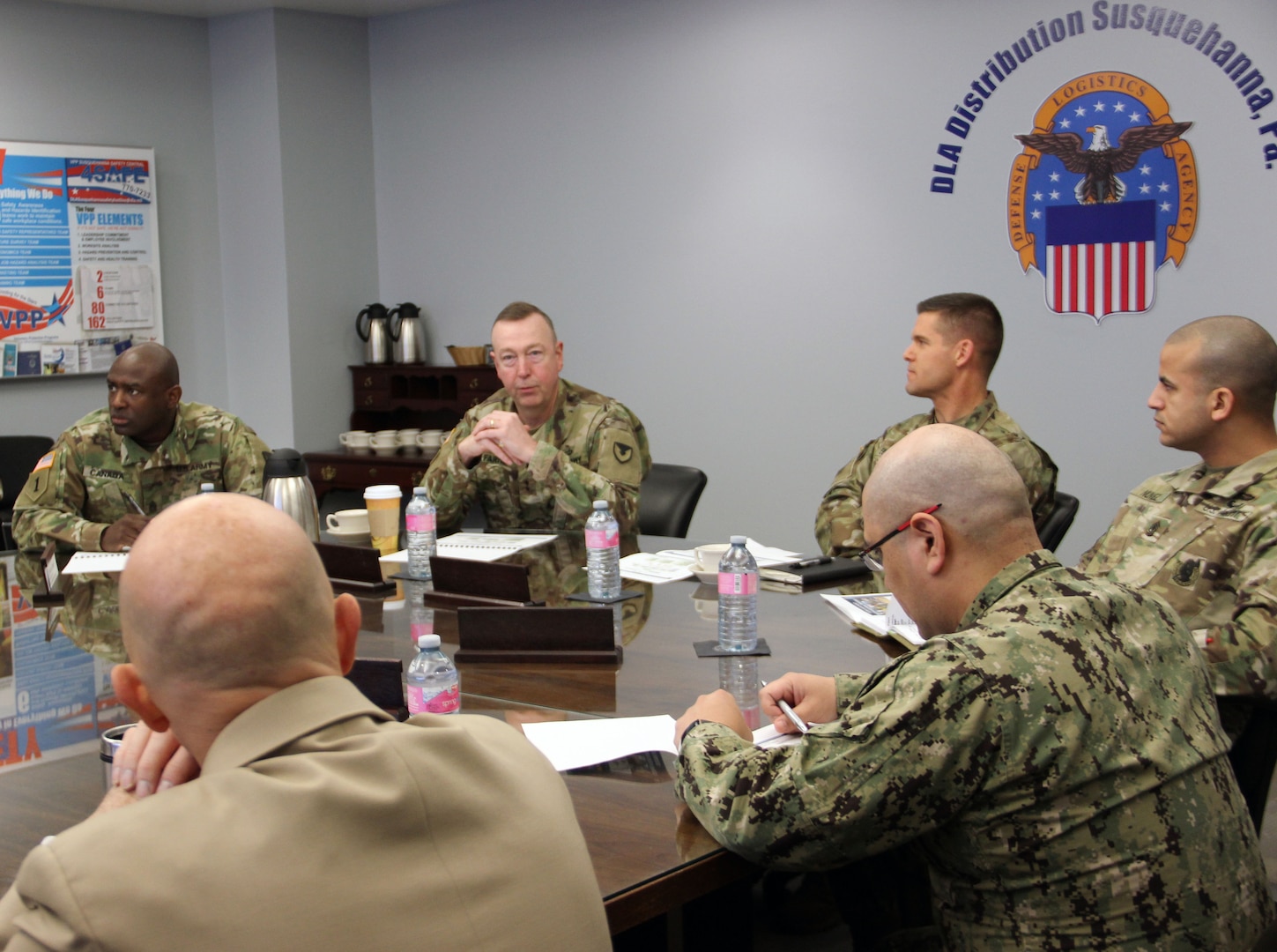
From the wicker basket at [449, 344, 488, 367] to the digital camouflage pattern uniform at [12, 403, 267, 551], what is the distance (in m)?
2.15

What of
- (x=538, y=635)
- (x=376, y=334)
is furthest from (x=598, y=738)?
(x=376, y=334)

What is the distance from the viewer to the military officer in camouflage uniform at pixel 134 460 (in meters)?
3.48

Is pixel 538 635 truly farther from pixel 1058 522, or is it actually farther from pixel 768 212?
pixel 768 212

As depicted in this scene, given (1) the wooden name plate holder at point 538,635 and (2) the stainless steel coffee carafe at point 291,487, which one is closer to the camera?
(1) the wooden name plate holder at point 538,635

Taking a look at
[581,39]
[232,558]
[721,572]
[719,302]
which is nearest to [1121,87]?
[719,302]

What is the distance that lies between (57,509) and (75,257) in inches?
100

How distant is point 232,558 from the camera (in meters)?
1.07

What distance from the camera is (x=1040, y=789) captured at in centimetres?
136

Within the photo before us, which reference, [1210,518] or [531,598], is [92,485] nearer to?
[531,598]

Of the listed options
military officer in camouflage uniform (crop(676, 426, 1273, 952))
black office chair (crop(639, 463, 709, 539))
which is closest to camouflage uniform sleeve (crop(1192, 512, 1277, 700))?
military officer in camouflage uniform (crop(676, 426, 1273, 952))

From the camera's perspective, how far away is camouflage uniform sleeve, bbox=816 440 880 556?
327 centimetres

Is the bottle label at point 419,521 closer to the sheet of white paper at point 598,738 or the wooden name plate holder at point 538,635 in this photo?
the wooden name plate holder at point 538,635

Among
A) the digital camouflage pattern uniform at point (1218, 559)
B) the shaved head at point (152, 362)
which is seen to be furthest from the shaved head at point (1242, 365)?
the shaved head at point (152, 362)

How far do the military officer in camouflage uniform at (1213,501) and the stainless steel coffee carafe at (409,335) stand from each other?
415cm
